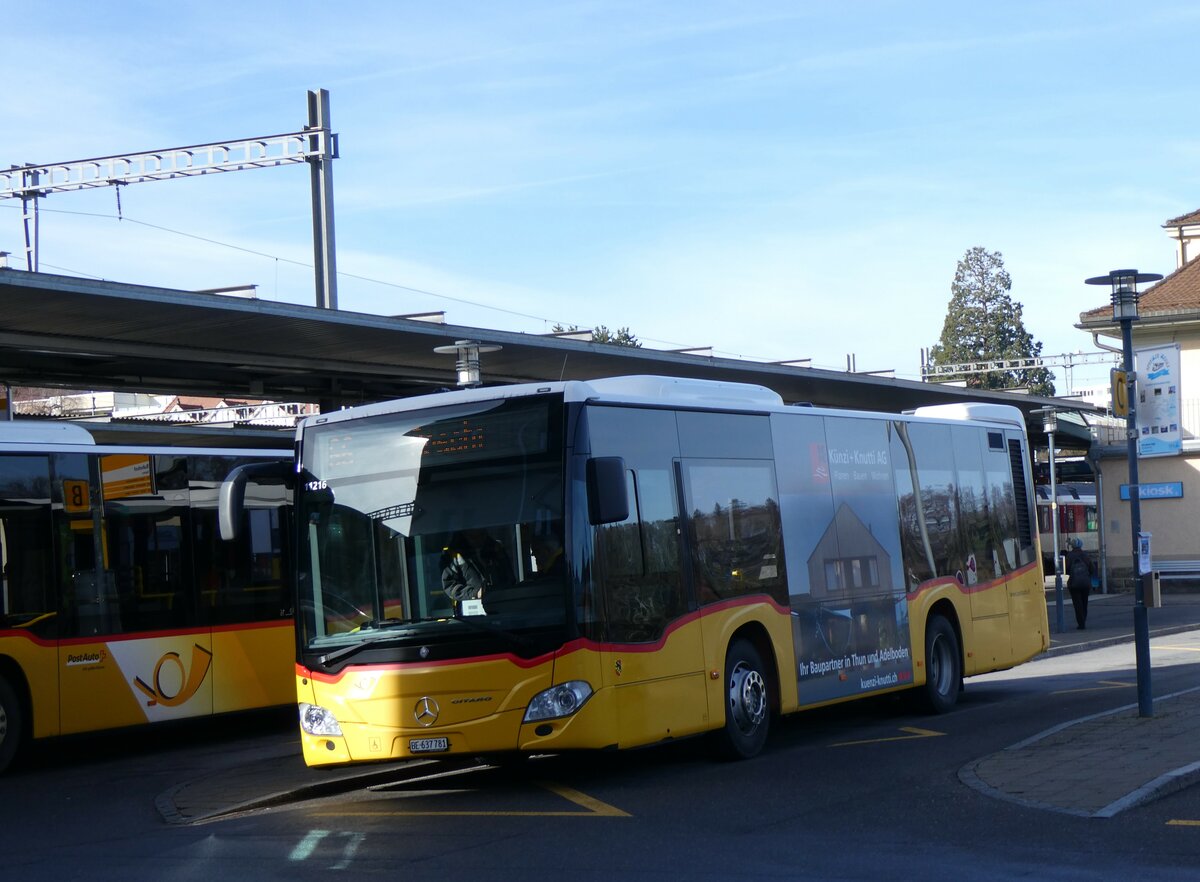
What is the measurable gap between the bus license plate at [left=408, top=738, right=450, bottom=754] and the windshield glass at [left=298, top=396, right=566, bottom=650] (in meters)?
0.75

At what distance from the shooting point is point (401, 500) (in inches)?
426

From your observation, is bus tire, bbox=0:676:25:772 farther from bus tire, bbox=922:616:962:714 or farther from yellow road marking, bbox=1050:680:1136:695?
yellow road marking, bbox=1050:680:1136:695

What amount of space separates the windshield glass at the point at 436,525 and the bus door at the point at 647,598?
459 millimetres

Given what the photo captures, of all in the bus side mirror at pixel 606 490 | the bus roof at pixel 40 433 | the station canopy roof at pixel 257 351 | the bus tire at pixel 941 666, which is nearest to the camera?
the bus side mirror at pixel 606 490

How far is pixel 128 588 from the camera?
1466cm

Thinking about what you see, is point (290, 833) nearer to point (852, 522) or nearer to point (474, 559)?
point (474, 559)

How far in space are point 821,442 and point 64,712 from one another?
7521 mm

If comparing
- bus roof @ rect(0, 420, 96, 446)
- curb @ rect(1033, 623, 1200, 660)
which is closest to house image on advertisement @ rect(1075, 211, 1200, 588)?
curb @ rect(1033, 623, 1200, 660)

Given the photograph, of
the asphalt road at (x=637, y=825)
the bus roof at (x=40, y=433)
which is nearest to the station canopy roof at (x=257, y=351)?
the bus roof at (x=40, y=433)

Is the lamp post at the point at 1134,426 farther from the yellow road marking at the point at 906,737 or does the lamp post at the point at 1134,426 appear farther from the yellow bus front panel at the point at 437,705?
the yellow bus front panel at the point at 437,705

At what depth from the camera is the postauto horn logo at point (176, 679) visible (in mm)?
14727

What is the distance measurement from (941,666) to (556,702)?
23.6ft

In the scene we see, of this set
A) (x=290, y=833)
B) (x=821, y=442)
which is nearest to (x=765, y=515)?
(x=821, y=442)

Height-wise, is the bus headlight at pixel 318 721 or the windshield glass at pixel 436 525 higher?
the windshield glass at pixel 436 525
